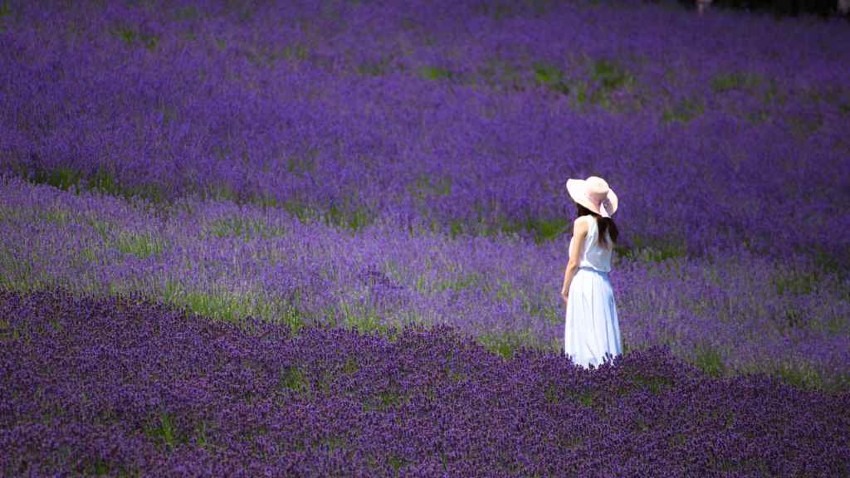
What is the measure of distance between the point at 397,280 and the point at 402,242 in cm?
68

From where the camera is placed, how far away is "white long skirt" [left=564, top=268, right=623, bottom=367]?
16.6 ft

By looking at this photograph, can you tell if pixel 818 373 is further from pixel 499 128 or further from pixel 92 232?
pixel 499 128

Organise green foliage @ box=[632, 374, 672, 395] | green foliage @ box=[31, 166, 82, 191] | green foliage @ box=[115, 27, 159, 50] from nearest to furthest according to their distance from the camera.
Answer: green foliage @ box=[632, 374, 672, 395]
green foliage @ box=[31, 166, 82, 191]
green foliage @ box=[115, 27, 159, 50]

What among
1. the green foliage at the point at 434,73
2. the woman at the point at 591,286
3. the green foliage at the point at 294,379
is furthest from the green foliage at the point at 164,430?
the green foliage at the point at 434,73

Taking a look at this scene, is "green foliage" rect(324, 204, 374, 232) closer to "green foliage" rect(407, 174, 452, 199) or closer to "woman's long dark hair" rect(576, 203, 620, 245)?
"green foliage" rect(407, 174, 452, 199)

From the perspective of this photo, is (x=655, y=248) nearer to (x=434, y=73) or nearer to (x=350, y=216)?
(x=350, y=216)

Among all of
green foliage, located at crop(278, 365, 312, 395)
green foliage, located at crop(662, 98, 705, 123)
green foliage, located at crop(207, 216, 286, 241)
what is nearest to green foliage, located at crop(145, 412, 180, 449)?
green foliage, located at crop(278, 365, 312, 395)

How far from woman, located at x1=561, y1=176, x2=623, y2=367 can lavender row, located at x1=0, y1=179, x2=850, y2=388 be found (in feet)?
1.09

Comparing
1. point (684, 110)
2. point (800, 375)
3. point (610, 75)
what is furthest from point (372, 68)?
point (800, 375)

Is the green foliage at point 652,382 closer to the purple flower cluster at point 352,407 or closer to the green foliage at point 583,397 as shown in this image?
the purple flower cluster at point 352,407

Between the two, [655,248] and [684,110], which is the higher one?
[684,110]

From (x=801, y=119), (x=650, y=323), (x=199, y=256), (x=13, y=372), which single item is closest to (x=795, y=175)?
(x=801, y=119)

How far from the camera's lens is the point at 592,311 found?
506 cm

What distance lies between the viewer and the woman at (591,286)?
16.6 feet
